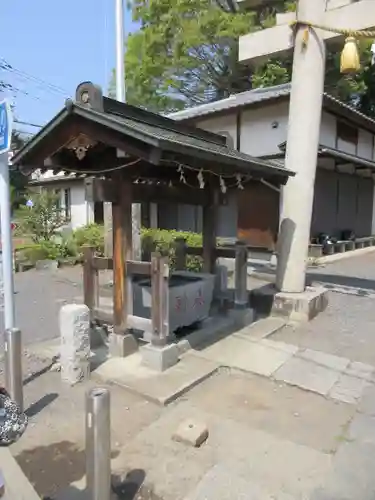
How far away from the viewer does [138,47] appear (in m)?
22.6

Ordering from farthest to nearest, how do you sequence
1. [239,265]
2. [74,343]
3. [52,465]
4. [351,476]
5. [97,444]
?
[239,265] → [74,343] → [52,465] → [351,476] → [97,444]

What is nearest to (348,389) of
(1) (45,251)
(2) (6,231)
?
(2) (6,231)

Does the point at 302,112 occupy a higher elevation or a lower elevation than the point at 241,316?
higher

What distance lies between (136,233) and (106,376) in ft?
19.7

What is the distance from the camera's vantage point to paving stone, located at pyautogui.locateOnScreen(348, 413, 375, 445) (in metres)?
3.74

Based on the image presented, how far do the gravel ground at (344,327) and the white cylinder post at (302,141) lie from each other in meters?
0.94

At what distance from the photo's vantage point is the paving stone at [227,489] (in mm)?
2961

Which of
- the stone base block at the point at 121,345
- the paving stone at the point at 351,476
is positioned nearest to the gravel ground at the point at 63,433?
the stone base block at the point at 121,345

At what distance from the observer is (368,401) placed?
4469 mm

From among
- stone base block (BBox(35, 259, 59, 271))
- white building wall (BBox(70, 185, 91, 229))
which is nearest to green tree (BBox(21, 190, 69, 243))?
stone base block (BBox(35, 259, 59, 271))

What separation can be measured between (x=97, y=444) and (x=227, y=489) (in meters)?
1.15

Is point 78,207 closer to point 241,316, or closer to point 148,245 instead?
point 148,245

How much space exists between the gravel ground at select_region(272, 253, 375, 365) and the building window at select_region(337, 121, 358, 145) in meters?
7.40

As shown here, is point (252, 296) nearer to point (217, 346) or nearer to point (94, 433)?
point (217, 346)
